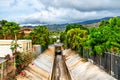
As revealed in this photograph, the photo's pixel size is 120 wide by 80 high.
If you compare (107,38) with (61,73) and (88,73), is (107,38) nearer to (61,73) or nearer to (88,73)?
(88,73)

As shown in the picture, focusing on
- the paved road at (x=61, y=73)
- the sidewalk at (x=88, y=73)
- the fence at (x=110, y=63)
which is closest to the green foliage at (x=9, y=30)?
the paved road at (x=61, y=73)

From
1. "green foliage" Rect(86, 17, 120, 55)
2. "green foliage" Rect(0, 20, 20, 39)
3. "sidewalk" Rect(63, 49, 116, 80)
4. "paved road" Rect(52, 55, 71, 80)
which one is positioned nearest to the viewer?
"sidewalk" Rect(63, 49, 116, 80)

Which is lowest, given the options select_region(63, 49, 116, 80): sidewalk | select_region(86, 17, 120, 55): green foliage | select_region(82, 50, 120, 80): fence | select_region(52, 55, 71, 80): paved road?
select_region(52, 55, 71, 80): paved road

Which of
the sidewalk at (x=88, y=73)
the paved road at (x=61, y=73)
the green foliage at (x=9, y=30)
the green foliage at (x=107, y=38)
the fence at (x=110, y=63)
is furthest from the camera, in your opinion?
the green foliage at (x=9, y=30)

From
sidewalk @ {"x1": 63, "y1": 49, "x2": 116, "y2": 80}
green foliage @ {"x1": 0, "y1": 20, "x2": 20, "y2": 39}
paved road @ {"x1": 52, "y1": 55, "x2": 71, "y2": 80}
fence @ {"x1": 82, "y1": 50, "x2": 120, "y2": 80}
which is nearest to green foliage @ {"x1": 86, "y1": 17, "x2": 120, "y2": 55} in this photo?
fence @ {"x1": 82, "y1": 50, "x2": 120, "y2": 80}

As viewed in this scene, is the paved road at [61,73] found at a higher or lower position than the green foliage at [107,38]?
lower

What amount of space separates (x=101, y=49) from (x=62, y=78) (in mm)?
16262

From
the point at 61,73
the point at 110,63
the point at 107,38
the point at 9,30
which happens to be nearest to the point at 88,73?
the point at 107,38

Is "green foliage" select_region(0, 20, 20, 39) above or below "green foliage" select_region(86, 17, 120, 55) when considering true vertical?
below

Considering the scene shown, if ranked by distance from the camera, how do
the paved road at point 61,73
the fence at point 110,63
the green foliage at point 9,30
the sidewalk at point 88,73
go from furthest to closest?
the green foliage at point 9,30 < the paved road at point 61,73 < the sidewalk at point 88,73 < the fence at point 110,63

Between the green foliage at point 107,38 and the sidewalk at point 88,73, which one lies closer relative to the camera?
the sidewalk at point 88,73

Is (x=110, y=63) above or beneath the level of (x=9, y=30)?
above

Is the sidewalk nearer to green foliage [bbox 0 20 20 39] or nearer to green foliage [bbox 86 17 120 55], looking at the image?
green foliage [bbox 86 17 120 55]

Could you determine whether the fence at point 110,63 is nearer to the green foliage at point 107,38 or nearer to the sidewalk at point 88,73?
the sidewalk at point 88,73
